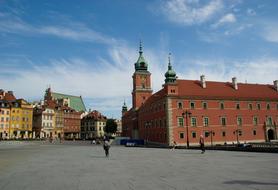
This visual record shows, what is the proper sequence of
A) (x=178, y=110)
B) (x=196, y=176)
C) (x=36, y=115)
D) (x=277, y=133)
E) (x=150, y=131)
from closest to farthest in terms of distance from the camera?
(x=196, y=176) → (x=178, y=110) → (x=277, y=133) → (x=150, y=131) → (x=36, y=115)

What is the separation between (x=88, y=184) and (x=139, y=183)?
6.24 feet

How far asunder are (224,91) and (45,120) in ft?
225

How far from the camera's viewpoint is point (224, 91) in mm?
66562

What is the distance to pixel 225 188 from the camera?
8.91 metres

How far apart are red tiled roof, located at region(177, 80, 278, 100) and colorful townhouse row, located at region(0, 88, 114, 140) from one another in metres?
44.8

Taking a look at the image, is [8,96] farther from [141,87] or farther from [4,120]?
[141,87]

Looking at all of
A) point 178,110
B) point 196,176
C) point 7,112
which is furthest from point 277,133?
point 7,112

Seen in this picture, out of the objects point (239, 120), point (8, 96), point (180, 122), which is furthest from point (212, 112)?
point (8, 96)

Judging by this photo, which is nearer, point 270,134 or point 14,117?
point 270,134

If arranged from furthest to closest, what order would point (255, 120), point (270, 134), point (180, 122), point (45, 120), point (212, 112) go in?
point (45, 120) < point (270, 134) < point (255, 120) < point (212, 112) < point (180, 122)

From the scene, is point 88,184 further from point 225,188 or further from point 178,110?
point 178,110

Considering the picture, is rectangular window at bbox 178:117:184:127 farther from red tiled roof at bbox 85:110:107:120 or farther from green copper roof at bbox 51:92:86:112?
green copper roof at bbox 51:92:86:112

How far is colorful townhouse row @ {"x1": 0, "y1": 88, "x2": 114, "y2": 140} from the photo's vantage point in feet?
301

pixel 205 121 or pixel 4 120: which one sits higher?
pixel 4 120
